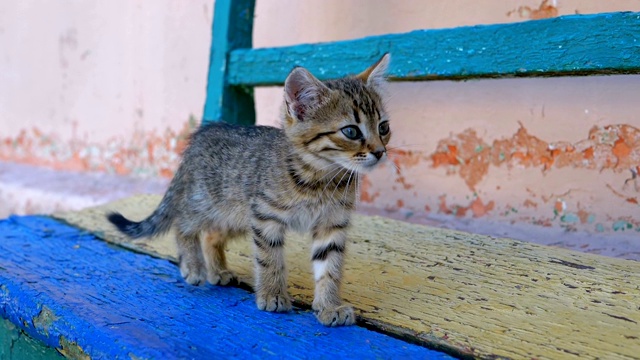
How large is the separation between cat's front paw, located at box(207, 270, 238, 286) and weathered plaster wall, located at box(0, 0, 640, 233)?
1.09m

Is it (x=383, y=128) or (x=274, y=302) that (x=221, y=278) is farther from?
(x=383, y=128)

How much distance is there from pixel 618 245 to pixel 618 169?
25cm

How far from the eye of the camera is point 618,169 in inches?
82.2

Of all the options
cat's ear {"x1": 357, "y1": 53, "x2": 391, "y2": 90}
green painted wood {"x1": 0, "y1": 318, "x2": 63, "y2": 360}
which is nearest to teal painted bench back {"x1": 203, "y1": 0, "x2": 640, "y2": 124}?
cat's ear {"x1": 357, "y1": 53, "x2": 391, "y2": 90}

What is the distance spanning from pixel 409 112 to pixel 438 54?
0.78 meters

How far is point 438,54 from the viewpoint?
1837mm

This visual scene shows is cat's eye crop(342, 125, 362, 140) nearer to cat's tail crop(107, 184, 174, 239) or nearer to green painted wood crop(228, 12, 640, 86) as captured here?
green painted wood crop(228, 12, 640, 86)

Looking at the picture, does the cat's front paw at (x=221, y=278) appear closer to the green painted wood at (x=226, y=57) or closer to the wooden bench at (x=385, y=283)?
the wooden bench at (x=385, y=283)

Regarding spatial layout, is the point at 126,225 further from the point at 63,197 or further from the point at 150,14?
the point at 150,14

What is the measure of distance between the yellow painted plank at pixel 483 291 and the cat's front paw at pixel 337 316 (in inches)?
1.7

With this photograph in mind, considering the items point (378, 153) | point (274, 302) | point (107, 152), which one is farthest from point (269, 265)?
point (107, 152)

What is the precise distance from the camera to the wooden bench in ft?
3.90

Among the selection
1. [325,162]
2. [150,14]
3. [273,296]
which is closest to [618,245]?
[325,162]

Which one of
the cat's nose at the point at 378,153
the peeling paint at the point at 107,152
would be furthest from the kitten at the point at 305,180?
the peeling paint at the point at 107,152
